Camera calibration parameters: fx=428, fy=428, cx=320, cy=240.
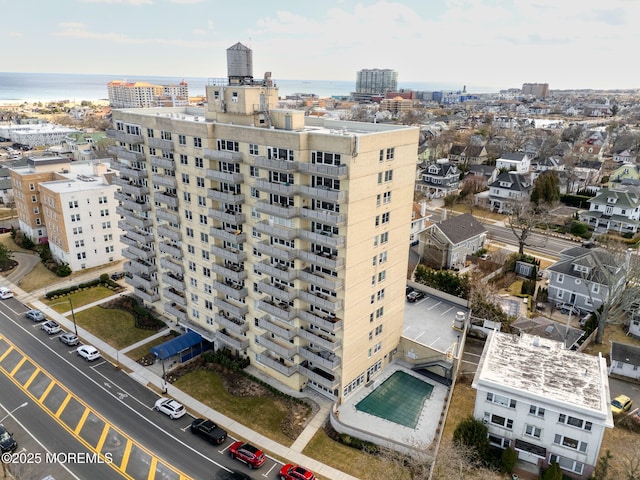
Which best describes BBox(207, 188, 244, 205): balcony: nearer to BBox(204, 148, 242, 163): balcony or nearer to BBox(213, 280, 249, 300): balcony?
BBox(204, 148, 242, 163): balcony

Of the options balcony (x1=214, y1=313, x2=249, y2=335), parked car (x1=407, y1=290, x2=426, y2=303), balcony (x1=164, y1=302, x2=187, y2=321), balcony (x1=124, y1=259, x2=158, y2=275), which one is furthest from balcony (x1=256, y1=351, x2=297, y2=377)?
parked car (x1=407, y1=290, x2=426, y2=303)

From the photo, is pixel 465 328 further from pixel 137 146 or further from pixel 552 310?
pixel 137 146

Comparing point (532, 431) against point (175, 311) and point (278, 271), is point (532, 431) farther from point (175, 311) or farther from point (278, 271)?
point (175, 311)

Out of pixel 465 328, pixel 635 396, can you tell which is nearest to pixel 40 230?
pixel 465 328

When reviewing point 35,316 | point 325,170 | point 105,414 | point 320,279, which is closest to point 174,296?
point 105,414

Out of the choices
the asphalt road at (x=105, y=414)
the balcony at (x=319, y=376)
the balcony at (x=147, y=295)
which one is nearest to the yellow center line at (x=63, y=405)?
the asphalt road at (x=105, y=414)

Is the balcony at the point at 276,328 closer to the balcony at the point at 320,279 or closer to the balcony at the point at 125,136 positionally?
the balcony at the point at 320,279
